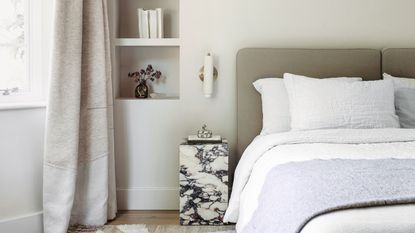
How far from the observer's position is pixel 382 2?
3.53 m

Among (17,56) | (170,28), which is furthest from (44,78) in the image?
(170,28)

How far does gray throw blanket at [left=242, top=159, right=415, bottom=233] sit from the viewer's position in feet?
4.91

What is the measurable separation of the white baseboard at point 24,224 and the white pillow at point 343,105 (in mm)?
1768

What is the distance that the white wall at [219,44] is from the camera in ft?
11.5

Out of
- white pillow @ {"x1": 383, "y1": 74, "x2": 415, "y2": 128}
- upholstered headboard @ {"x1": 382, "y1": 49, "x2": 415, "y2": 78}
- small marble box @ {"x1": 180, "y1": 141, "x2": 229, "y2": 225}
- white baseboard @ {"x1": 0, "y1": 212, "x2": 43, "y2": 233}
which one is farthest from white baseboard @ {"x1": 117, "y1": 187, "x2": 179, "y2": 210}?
upholstered headboard @ {"x1": 382, "y1": 49, "x2": 415, "y2": 78}

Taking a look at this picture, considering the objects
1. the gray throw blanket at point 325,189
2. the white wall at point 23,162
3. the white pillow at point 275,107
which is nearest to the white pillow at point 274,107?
the white pillow at point 275,107

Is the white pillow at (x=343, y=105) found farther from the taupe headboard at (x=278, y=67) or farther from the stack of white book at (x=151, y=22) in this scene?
the stack of white book at (x=151, y=22)

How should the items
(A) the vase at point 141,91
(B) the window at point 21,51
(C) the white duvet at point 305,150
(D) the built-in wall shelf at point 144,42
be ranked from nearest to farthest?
(C) the white duvet at point 305,150 → (B) the window at point 21,51 → (D) the built-in wall shelf at point 144,42 → (A) the vase at point 141,91

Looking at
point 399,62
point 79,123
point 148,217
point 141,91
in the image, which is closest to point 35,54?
point 79,123

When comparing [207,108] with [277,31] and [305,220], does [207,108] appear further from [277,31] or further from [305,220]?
[305,220]

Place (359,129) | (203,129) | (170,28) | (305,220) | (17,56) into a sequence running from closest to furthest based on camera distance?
(305,220) → (359,129) → (17,56) → (203,129) → (170,28)

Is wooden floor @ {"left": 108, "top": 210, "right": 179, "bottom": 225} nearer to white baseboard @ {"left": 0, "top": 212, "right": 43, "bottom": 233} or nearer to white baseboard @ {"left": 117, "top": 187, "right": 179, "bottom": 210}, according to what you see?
white baseboard @ {"left": 117, "top": 187, "right": 179, "bottom": 210}

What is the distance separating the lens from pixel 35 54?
10.1 feet

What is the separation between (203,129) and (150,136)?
45 centimetres
